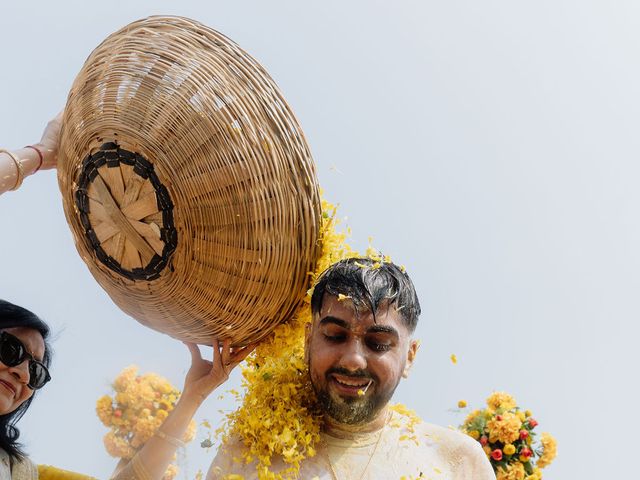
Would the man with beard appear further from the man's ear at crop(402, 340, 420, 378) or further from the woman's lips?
the woman's lips

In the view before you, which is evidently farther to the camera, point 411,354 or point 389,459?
point 411,354

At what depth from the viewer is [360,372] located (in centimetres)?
257

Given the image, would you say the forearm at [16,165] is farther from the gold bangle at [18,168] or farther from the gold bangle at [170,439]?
the gold bangle at [170,439]

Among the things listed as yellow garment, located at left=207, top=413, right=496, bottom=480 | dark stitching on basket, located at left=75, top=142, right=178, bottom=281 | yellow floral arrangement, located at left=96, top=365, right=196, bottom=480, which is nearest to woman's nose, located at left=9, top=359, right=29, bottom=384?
dark stitching on basket, located at left=75, top=142, right=178, bottom=281

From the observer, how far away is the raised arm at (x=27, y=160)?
10.0 feet

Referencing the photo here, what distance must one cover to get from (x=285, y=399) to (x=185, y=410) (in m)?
0.49

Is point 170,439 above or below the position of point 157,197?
below

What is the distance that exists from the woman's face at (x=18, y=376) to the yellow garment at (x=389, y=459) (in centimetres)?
75

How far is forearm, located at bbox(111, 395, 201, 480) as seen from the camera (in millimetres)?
2854

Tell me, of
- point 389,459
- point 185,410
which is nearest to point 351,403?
point 389,459

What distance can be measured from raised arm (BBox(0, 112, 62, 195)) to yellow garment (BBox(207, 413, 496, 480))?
4.66 feet

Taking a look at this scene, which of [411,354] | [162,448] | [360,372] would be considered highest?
[411,354]

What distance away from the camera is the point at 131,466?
287 centimetres

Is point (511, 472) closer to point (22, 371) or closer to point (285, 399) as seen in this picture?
point (285, 399)
